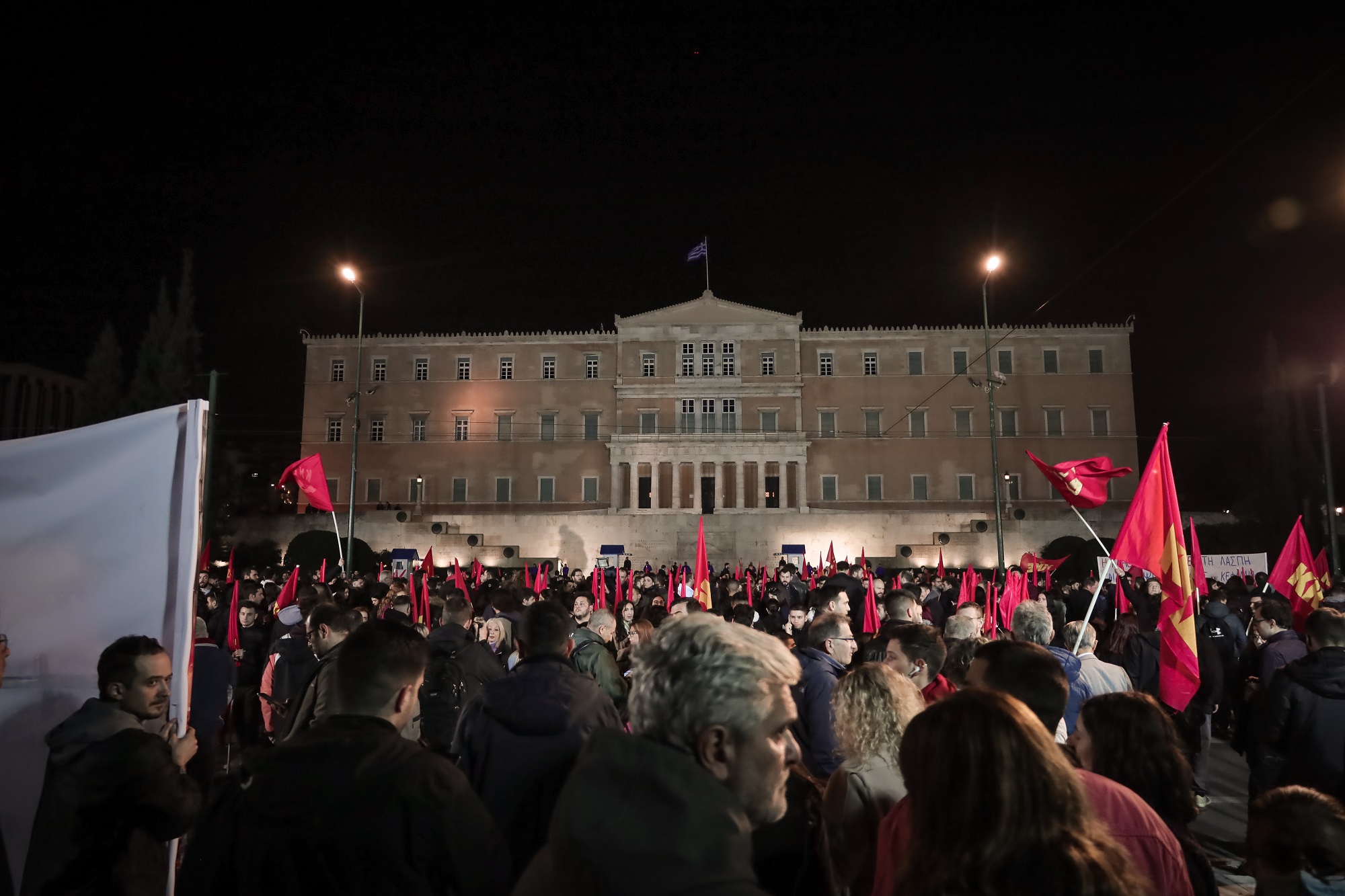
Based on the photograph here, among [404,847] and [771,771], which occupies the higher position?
[771,771]

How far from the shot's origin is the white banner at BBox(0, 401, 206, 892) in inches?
137

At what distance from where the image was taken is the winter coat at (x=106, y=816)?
2.67m

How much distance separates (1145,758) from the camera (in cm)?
283

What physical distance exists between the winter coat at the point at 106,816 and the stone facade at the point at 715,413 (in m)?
42.9

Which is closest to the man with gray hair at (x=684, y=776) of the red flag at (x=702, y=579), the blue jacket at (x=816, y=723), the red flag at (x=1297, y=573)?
the blue jacket at (x=816, y=723)

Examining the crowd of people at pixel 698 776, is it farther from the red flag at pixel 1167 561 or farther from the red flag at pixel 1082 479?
the red flag at pixel 1082 479

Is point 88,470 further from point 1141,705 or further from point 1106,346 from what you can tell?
point 1106,346

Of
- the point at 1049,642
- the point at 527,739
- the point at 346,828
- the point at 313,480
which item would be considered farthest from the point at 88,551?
the point at 313,480

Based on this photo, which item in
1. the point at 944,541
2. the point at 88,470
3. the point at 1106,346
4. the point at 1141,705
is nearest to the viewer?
the point at 1141,705

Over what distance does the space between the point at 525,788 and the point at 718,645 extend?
183 centimetres

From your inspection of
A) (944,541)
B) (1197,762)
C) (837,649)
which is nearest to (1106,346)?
(944,541)

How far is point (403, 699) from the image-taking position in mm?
2463

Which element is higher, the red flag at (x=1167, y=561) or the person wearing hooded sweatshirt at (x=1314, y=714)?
the red flag at (x=1167, y=561)

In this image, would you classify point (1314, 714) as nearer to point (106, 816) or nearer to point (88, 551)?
point (106, 816)
